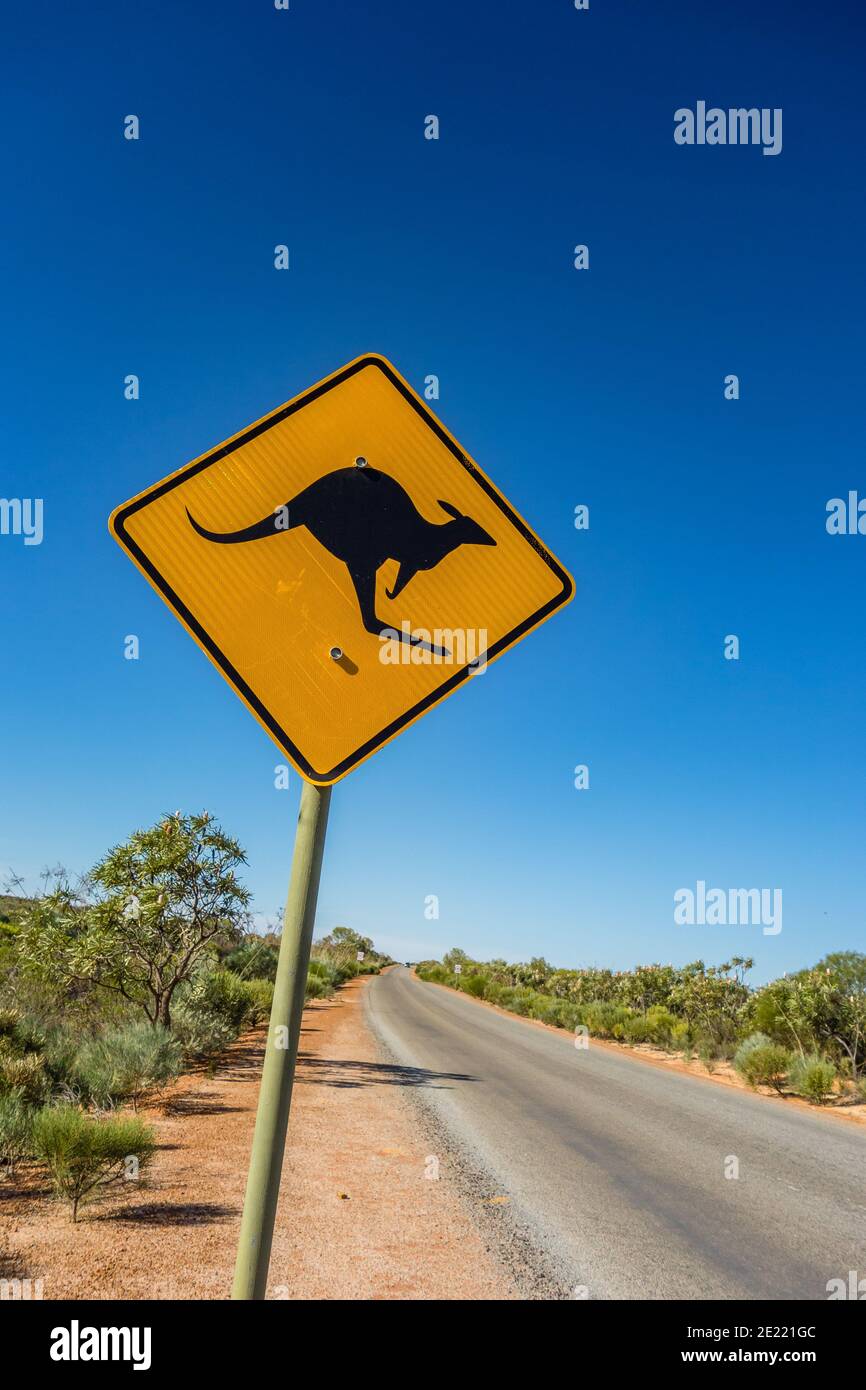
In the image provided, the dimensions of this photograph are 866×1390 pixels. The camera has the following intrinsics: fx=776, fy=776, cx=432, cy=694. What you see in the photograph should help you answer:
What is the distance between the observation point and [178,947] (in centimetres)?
1250

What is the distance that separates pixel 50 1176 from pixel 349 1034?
12718 millimetres

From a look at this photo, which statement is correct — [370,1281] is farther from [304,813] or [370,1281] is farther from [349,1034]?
[349,1034]

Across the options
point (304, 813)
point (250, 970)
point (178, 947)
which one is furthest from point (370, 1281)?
point (250, 970)

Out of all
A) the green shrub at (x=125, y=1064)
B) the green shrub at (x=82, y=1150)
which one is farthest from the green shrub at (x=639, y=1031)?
the green shrub at (x=82, y=1150)

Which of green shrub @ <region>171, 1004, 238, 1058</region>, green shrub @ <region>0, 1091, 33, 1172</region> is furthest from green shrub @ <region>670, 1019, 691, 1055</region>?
green shrub @ <region>0, 1091, 33, 1172</region>

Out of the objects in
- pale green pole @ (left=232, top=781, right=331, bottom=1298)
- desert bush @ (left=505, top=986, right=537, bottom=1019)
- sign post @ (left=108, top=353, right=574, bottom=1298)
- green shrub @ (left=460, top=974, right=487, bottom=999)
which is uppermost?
sign post @ (left=108, top=353, right=574, bottom=1298)

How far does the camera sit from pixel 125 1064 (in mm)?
9820

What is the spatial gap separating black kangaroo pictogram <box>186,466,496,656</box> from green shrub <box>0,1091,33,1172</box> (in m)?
7.08

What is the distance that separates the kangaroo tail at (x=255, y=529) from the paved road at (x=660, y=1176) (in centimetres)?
496

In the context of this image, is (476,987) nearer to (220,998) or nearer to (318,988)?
(318,988)

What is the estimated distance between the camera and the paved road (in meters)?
5.16

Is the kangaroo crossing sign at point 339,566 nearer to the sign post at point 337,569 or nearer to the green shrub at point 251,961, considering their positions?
the sign post at point 337,569

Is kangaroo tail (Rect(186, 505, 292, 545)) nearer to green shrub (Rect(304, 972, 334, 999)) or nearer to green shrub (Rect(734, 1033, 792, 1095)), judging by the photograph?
green shrub (Rect(734, 1033, 792, 1095))
